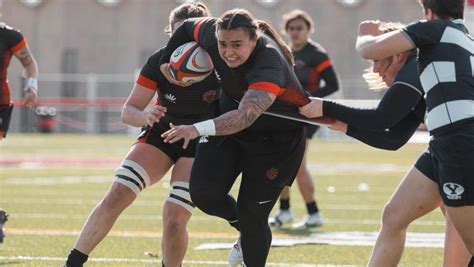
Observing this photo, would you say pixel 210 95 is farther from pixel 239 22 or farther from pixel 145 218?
pixel 145 218

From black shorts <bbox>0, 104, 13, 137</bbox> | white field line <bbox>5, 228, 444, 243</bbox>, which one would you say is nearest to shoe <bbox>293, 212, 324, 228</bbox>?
white field line <bbox>5, 228, 444, 243</bbox>

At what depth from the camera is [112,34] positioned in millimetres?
42188

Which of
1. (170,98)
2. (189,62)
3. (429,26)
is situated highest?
(429,26)

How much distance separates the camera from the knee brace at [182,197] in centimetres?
690

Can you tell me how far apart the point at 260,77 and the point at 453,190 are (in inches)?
50.0

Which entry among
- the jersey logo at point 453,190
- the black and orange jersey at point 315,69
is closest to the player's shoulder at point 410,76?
the jersey logo at point 453,190

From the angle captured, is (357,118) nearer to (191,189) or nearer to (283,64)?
(283,64)

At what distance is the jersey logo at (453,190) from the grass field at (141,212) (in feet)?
8.20

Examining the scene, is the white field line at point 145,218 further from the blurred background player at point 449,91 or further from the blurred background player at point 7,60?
the blurred background player at point 449,91

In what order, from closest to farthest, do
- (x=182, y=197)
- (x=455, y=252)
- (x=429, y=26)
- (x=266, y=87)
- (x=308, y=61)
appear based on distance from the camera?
(x=429, y=26) < (x=266, y=87) < (x=455, y=252) < (x=182, y=197) < (x=308, y=61)

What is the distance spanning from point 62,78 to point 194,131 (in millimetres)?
35665

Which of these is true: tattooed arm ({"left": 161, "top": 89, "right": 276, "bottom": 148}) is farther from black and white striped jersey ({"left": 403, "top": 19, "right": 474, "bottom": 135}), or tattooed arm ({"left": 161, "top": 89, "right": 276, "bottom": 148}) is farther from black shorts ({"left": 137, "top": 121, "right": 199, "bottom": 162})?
black shorts ({"left": 137, "top": 121, "right": 199, "bottom": 162})

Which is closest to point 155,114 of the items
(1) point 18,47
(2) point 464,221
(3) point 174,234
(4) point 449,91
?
(3) point 174,234

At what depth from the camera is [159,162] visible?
7062 millimetres
